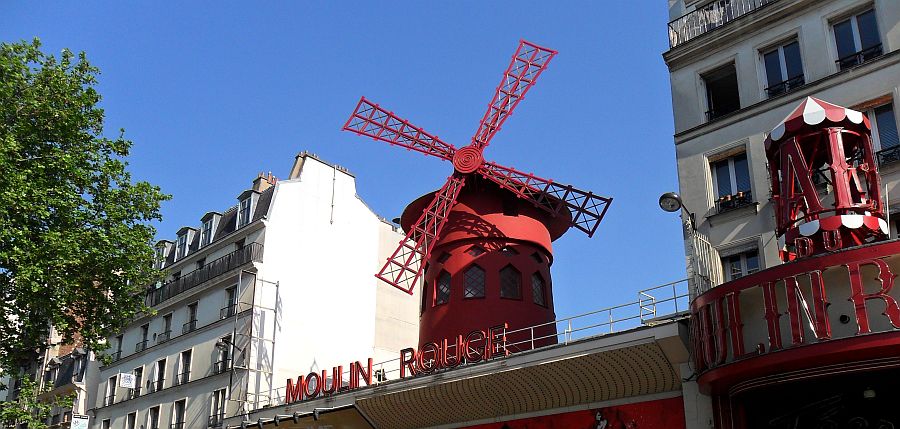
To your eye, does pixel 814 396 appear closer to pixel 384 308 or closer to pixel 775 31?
pixel 775 31

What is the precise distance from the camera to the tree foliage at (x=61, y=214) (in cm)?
1680

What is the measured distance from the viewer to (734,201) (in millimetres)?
13477

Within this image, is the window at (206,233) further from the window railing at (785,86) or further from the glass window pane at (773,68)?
the window railing at (785,86)

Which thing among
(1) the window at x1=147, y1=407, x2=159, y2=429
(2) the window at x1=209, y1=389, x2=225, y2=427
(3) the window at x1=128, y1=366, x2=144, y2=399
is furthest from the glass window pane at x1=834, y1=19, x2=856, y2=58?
(3) the window at x1=128, y1=366, x2=144, y2=399

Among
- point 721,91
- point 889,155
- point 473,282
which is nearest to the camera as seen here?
point 889,155

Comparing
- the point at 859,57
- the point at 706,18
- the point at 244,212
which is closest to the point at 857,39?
the point at 859,57

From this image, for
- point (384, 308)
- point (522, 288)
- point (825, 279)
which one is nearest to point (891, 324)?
point (825, 279)

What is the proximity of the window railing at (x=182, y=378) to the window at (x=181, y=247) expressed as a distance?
5.16 meters

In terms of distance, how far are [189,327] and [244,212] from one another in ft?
13.2

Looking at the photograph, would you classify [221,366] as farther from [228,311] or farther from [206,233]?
→ [206,233]

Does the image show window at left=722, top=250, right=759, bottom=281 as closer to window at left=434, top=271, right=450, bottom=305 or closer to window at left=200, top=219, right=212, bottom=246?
window at left=434, top=271, right=450, bottom=305

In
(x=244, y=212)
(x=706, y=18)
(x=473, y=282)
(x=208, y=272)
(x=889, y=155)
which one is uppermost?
(x=244, y=212)

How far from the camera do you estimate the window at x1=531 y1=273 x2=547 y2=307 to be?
19938 millimetres

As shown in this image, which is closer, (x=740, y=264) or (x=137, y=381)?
(x=740, y=264)
